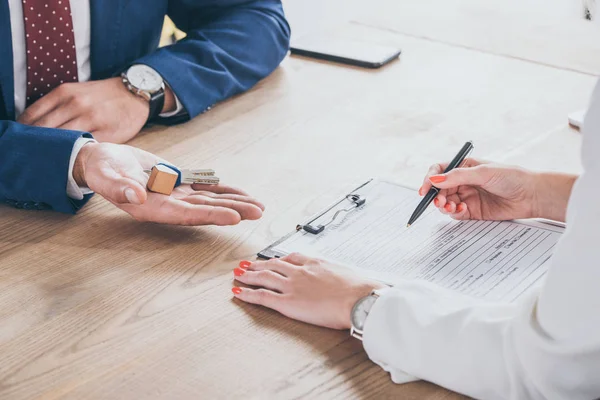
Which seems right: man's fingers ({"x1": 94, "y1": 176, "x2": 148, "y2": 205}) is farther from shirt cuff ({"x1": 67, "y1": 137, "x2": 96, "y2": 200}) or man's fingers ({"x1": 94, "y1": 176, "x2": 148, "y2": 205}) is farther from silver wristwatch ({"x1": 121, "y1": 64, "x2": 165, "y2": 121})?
silver wristwatch ({"x1": 121, "y1": 64, "x2": 165, "y2": 121})

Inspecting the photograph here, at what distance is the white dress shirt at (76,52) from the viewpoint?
1317mm

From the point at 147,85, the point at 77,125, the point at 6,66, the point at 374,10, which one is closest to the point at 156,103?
the point at 147,85

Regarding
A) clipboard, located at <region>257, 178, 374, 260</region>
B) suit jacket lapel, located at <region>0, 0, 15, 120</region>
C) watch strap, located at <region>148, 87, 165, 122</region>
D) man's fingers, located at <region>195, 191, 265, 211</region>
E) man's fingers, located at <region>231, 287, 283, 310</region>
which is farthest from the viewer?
watch strap, located at <region>148, 87, 165, 122</region>

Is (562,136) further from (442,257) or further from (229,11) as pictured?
(229,11)

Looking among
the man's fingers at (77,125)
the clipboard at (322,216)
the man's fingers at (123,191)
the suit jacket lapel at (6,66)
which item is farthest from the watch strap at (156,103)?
the clipboard at (322,216)

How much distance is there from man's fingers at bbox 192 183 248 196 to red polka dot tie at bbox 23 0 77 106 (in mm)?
418

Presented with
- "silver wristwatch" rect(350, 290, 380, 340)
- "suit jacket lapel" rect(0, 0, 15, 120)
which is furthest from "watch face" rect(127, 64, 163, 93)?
"silver wristwatch" rect(350, 290, 380, 340)

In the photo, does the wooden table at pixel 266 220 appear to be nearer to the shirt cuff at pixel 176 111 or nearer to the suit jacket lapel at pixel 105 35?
the shirt cuff at pixel 176 111

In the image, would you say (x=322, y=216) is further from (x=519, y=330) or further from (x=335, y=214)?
(x=519, y=330)

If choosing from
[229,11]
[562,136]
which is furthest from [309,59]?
[562,136]

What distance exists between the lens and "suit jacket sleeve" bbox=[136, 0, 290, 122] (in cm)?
166

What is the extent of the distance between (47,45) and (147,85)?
19 cm

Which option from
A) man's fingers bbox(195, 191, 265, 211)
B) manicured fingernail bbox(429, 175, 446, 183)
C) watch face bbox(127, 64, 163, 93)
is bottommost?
man's fingers bbox(195, 191, 265, 211)

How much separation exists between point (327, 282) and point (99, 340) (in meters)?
0.28
